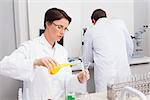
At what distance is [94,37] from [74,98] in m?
1.03

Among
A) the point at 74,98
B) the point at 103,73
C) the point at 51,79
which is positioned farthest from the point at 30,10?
the point at 74,98

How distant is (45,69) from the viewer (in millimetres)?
1456

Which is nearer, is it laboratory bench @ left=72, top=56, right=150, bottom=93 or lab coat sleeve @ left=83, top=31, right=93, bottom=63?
lab coat sleeve @ left=83, top=31, right=93, bottom=63

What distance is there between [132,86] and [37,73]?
574 mm

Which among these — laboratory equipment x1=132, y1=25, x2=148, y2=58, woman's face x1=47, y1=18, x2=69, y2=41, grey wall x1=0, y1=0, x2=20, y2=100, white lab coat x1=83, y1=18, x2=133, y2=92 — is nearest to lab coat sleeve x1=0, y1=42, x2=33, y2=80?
woman's face x1=47, y1=18, x2=69, y2=41

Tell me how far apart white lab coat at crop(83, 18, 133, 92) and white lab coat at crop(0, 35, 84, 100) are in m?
0.74

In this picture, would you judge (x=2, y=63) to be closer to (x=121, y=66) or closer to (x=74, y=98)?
(x=74, y=98)

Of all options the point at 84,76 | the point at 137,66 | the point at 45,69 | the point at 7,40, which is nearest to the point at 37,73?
the point at 45,69

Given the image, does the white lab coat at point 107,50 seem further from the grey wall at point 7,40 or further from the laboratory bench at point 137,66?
the grey wall at point 7,40

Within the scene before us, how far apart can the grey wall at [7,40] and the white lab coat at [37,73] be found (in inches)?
42.9

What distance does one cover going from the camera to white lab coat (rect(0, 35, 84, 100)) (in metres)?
1.34

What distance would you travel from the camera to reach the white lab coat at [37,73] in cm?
134

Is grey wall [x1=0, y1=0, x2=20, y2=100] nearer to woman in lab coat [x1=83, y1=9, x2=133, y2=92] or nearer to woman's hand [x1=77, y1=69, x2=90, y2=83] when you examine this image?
woman in lab coat [x1=83, y1=9, x2=133, y2=92]

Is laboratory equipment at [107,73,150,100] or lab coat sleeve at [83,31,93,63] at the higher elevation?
lab coat sleeve at [83,31,93,63]
